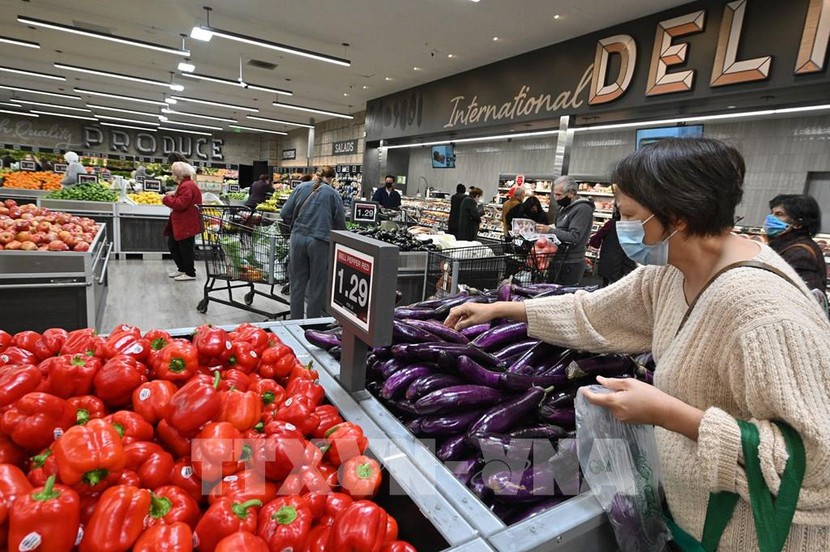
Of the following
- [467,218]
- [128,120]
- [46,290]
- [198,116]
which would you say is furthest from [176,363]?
[128,120]

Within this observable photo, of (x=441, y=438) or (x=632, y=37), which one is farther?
(x=632, y=37)

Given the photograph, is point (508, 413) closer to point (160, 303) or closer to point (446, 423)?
point (446, 423)

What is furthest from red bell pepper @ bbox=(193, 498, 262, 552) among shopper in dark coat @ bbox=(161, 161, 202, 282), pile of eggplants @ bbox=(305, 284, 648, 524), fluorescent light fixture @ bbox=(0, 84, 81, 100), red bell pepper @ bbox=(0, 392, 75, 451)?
fluorescent light fixture @ bbox=(0, 84, 81, 100)

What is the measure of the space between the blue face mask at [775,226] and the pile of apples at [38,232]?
5187mm

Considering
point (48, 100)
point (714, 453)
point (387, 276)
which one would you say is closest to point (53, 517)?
point (387, 276)

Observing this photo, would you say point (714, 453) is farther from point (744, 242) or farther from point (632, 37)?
point (632, 37)

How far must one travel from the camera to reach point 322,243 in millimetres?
4133

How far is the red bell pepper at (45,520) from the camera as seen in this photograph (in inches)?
27.8

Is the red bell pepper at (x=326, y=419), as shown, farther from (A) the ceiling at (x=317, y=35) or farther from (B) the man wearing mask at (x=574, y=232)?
(A) the ceiling at (x=317, y=35)

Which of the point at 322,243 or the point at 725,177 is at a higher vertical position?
the point at 725,177

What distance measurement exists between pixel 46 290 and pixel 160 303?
6.55 feet

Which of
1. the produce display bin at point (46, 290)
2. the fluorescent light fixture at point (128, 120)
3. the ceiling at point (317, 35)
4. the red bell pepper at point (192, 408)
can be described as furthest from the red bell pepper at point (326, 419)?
the fluorescent light fixture at point (128, 120)

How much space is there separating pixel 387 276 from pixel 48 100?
23176 millimetres

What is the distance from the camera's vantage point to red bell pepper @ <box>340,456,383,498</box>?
0.96 m
